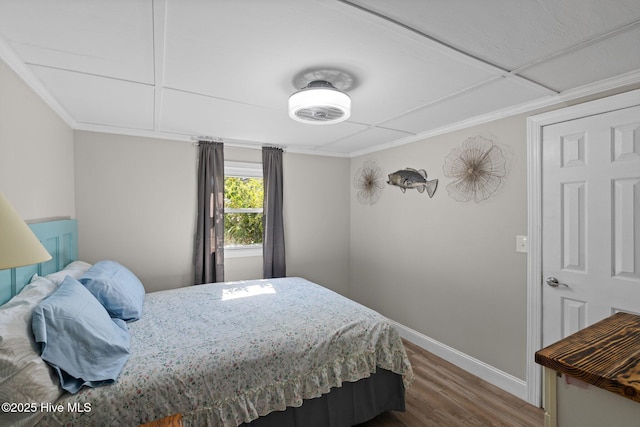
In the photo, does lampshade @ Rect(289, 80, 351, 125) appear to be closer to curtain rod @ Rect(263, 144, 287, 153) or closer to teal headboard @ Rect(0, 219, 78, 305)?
teal headboard @ Rect(0, 219, 78, 305)

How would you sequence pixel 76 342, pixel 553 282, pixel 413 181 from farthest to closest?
1. pixel 413 181
2. pixel 553 282
3. pixel 76 342

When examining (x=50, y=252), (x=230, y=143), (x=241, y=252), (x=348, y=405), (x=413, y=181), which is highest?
(x=230, y=143)

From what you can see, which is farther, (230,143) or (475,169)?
(230,143)

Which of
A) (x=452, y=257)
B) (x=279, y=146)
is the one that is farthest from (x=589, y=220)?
(x=279, y=146)

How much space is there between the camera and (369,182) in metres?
4.00

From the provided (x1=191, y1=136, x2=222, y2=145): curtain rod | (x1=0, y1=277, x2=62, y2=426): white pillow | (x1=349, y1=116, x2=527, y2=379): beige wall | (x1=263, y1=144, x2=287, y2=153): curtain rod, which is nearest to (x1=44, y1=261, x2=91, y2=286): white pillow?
(x1=0, y1=277, x2=62, y2=426): white pillow

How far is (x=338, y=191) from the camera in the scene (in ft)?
14.2

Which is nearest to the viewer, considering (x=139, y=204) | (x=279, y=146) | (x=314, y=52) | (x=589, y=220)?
(x=314, y=52)

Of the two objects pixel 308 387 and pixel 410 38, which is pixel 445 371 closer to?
pixel 308 387

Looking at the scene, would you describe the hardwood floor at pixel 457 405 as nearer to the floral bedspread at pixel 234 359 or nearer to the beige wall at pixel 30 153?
the floral bedspread at pixel 234 359

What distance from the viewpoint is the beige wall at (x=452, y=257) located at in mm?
2459

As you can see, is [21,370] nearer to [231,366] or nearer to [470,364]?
[231,366]

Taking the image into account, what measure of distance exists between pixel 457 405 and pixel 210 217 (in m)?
2.94

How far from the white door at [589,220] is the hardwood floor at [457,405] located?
58 cm
